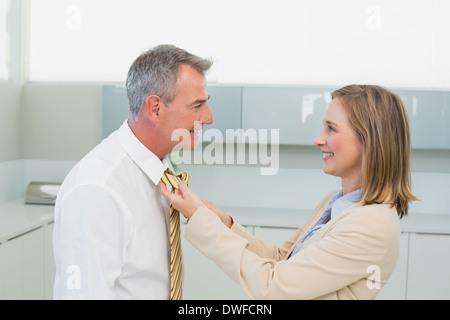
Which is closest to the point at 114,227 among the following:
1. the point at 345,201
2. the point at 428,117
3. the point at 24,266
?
the point at 345,201

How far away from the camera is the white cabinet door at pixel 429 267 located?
300cm

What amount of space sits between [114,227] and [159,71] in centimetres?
47

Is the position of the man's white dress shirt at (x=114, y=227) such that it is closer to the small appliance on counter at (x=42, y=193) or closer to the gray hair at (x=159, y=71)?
the gray hair at (x=159, y=71)

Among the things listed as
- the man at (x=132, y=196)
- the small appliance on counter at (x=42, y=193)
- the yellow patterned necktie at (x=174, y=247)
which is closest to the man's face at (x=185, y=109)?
the man at (x=132, y=196)

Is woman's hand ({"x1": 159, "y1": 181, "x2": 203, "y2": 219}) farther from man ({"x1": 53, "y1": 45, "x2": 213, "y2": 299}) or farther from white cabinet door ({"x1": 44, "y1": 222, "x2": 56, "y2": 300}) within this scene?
white cabinet door ({"x1": 44, "y1": 222, "x2": 56, "y2": 300})

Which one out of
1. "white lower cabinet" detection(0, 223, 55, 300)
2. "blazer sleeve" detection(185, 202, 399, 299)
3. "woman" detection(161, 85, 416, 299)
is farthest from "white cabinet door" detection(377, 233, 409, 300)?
"white lower cabinet" detection(0, 223, 55, 300)

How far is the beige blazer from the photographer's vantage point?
4.42 feet

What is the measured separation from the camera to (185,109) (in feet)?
4.97

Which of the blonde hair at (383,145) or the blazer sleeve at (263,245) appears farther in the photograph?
the blazer sleeve at (263,245)

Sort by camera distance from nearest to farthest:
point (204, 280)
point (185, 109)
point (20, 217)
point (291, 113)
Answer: point (185, 109), point (20, 217), point (204, 280), point (291, 113)

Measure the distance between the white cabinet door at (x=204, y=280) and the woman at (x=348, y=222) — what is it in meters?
1.63

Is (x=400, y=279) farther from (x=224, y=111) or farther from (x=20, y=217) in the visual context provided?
(x=20, y=217)
